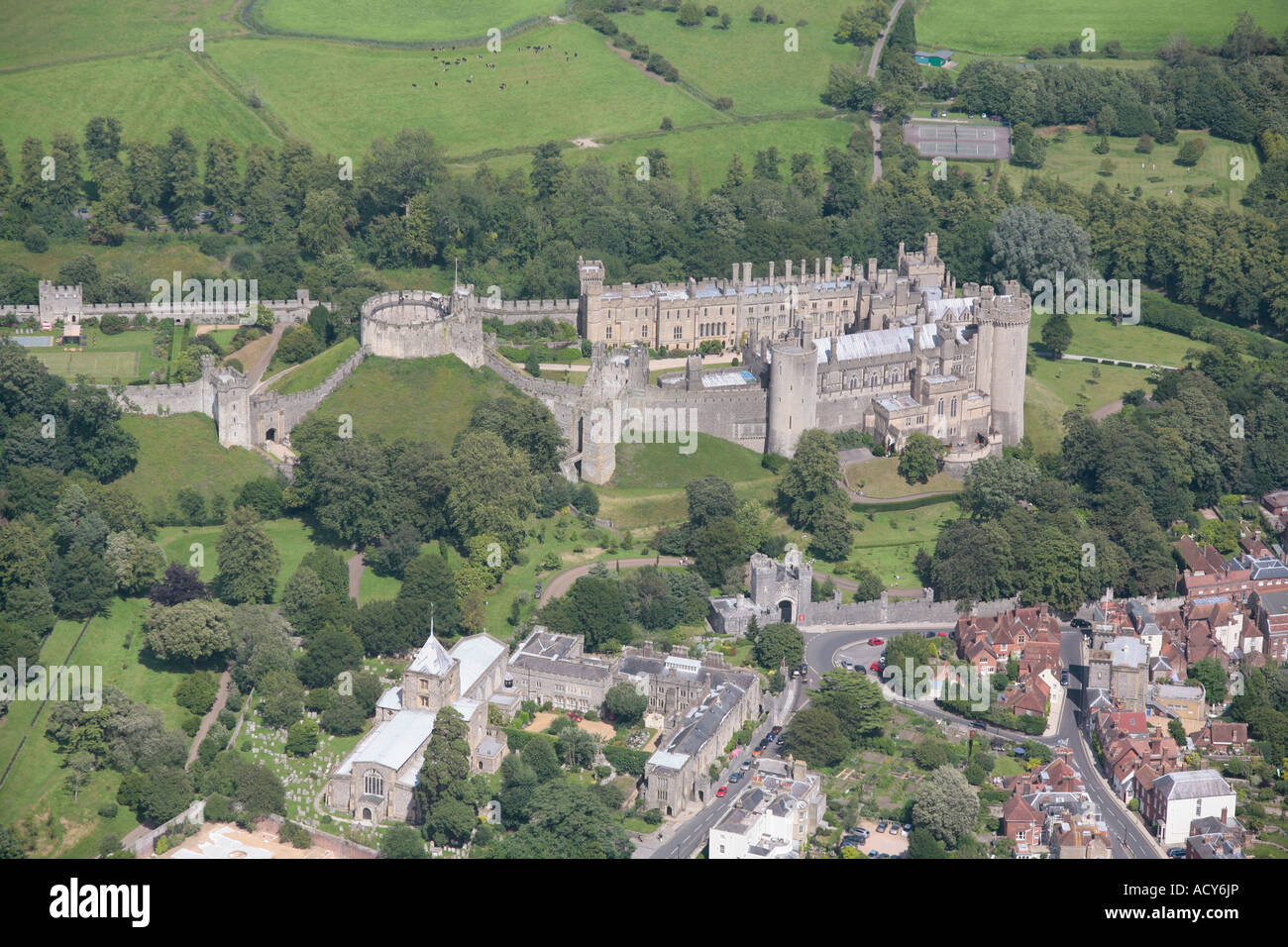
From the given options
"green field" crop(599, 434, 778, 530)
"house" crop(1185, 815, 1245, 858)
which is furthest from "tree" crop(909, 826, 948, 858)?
"green field" crop(599, 434, 778, 530)

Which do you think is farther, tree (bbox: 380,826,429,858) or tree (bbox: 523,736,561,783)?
tree (bbox: 523,736,561,783)

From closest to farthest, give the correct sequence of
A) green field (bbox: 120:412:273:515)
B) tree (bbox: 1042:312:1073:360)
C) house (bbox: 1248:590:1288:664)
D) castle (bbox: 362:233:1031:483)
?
house (bbox: 1248:590:1288:664) → green field (bbox: 120:412:273:515) → castle (bbox: 362:233:1031:483) → tree (bbox: 1042:312:1073:360)

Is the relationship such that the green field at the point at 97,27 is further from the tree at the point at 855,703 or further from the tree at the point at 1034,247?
the tree at the point at 855,703

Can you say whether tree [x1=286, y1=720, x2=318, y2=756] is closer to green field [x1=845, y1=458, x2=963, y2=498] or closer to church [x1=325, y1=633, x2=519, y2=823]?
church [x1=325, y1=633, x2=519, y2=823]

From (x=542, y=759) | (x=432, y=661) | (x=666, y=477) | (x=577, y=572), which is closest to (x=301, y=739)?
(x=432, y=661)

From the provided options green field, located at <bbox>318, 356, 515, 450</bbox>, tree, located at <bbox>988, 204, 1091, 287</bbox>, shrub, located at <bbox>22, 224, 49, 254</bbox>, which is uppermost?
shrub, located at <bbox>22, 224, 49, 254</bbox>

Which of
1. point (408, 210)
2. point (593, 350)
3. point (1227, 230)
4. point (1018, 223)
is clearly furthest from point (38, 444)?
point (1227, 230)

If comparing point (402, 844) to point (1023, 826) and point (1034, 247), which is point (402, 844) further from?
point (1034, 247)

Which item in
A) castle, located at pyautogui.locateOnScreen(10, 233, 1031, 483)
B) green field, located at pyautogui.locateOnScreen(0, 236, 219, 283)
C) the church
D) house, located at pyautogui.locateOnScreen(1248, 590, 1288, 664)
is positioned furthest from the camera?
green field, located at pyautogui.locateOnScreen(0, 236, 219, 283)
